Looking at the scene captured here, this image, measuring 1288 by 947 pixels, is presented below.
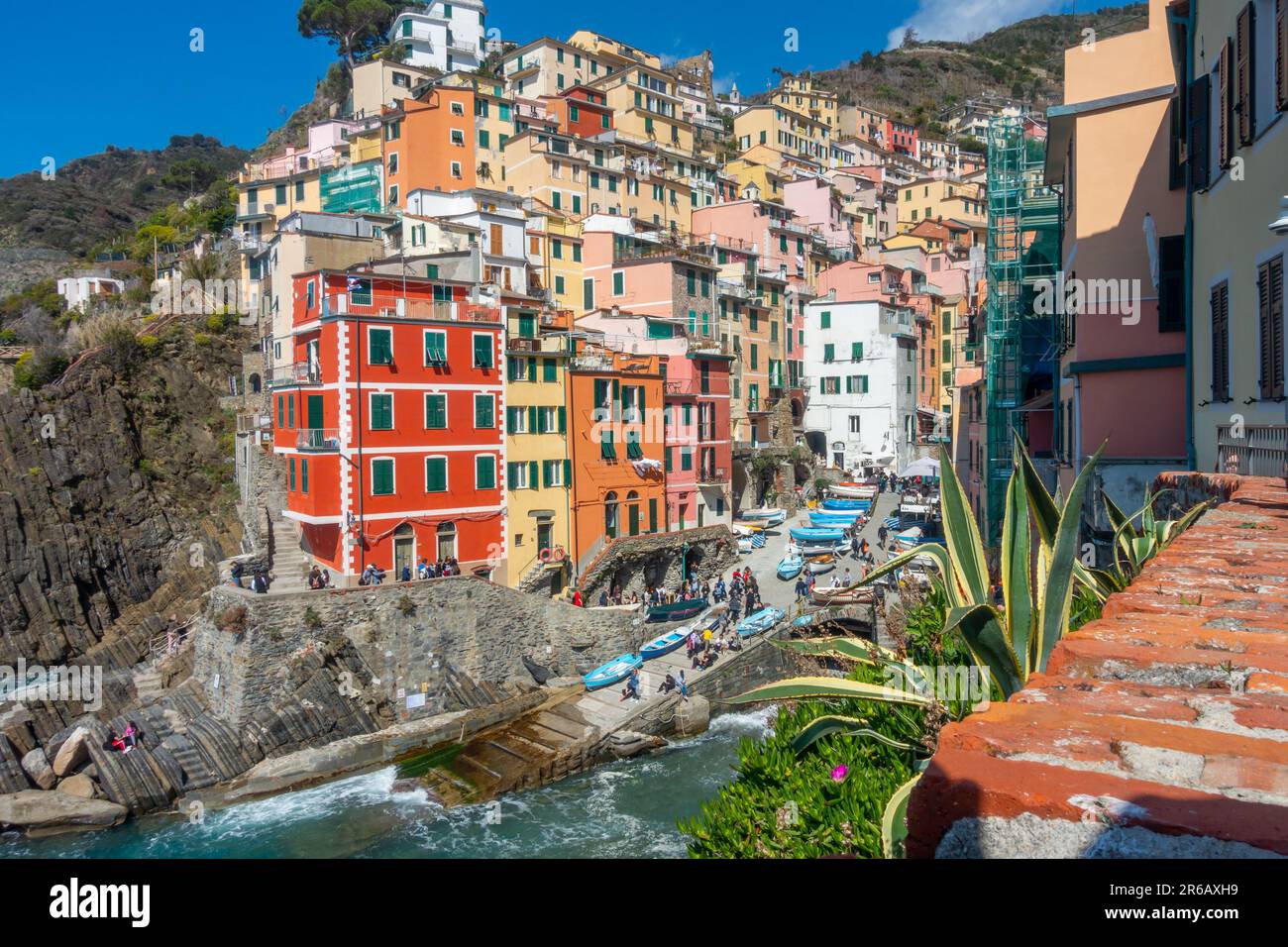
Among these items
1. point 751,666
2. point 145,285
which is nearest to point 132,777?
point 751,666

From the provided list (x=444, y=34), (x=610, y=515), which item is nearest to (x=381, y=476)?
(x=610, y=515)

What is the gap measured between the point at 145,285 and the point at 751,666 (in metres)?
47.6

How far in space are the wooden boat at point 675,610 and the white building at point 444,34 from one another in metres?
61.3

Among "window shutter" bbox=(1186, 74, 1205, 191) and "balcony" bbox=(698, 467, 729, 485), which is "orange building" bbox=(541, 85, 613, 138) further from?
"window shutter" bbox=(1186, 74, 1205, 191)

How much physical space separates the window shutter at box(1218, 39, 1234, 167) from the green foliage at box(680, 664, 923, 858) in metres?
8.92

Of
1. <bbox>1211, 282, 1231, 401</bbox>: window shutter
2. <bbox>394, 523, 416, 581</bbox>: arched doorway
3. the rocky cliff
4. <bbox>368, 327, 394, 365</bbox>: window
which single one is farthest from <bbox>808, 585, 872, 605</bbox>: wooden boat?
the rocky cliff

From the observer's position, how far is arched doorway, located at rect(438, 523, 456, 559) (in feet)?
109

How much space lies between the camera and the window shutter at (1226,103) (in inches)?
Answer: 433

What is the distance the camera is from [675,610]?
117 ft

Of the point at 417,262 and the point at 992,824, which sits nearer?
the point at 992,824

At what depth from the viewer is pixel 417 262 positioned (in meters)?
38.5

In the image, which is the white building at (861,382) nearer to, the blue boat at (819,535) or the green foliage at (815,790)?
the blue boat at (819,535)

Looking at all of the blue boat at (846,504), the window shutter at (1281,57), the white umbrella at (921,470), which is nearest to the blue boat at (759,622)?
the white umbrella at (921,470)
